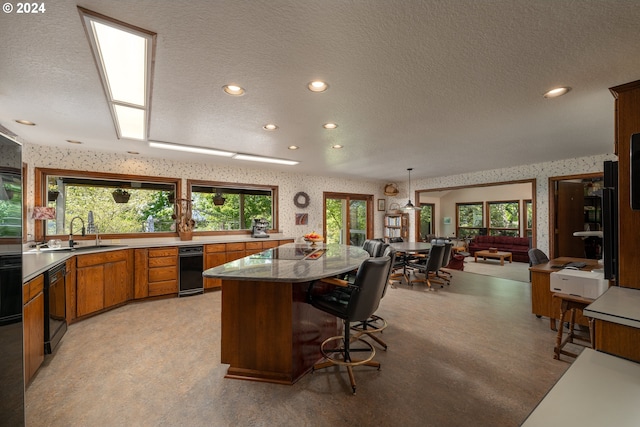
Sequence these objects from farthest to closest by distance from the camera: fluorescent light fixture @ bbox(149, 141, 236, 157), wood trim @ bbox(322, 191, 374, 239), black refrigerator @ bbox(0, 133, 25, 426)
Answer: wood trim @ bbox(322, 191, 374, 239)
fluorescent light fixture @ bbox(149, 141, 236, 157)
black refrigerator @ bbox(0, 133, 25, 426)

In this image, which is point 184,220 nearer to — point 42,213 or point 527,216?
point 42,213

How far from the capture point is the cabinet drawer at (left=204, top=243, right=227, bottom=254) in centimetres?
459

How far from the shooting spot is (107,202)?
446 centimetres

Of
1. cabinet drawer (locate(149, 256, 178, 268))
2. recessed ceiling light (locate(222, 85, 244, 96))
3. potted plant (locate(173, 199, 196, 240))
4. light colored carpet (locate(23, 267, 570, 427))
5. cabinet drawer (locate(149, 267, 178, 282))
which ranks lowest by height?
light colored carpet (locate(23, 267, 570, 427))

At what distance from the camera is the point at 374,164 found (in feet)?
17.3

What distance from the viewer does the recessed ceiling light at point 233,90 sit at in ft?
7.03

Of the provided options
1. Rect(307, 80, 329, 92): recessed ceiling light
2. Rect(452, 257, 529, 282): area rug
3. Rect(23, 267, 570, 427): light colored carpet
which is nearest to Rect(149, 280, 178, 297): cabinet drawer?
Rect(23, 267, 570, 427): light colored carpet

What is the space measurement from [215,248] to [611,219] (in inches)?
190

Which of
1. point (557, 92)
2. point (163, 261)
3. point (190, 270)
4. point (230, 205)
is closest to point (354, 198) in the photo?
point (230, 205)

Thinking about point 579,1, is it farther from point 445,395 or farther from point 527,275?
point 527,275

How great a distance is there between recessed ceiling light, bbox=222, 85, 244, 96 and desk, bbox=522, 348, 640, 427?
96.3 inches

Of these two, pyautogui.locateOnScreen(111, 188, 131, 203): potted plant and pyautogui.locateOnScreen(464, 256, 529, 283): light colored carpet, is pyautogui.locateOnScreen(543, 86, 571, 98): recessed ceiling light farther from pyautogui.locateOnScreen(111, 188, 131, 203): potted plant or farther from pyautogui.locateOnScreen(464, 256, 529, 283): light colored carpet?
pyautogui.locateOnScreen(111, 188, 131, 203): potted plant

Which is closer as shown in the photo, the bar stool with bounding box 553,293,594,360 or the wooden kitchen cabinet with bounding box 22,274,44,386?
the wooden kitchen cabinet with bounding box 22,274,44,386

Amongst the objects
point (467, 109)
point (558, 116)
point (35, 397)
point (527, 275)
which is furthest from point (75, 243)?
point (527, 275)
